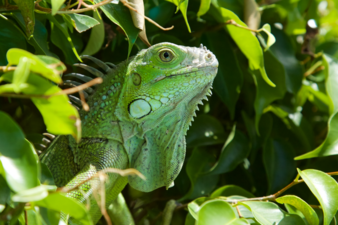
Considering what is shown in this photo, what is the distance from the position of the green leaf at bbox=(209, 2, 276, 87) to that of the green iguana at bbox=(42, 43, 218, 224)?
1.12 feet

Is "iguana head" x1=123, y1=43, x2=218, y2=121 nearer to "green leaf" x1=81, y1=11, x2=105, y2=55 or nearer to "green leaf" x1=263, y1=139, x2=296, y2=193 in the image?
"green leaf" x1=81, y1=11, x2=105, y2=55

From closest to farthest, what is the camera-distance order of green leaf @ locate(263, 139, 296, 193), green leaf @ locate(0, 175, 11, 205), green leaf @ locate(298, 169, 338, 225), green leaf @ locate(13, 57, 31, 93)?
green leaf @ locate(13, 57, 31, 93), green leaf @ locate(0, 175, 11, 205), green leaf @ locate(298, 169, 338, 225), green leaf @ locate(263, 139, 296, 193)

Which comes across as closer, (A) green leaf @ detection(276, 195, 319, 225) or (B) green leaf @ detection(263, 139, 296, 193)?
(A) green leaf @ detection(276, 195, 319, 225)

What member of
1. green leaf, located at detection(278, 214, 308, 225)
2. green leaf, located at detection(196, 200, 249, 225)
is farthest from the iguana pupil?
green leaf, located at detection(278, 214, 308, 225)

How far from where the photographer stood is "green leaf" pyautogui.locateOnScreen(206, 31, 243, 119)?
1774 millimetres

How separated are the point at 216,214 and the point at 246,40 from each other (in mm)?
857

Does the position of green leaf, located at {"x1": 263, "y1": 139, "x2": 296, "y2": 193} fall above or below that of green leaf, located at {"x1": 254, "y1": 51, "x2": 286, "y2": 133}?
below

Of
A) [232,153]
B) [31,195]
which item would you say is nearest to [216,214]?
[31,195]

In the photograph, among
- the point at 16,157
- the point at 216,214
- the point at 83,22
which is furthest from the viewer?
the point at 83,22

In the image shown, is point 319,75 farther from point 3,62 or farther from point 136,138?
point 3,62

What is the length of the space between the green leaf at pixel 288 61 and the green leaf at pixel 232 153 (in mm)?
369

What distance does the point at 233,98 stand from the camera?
178 centimetres

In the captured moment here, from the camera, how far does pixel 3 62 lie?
4.01 feet

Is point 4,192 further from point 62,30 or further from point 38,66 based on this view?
point 62,30
